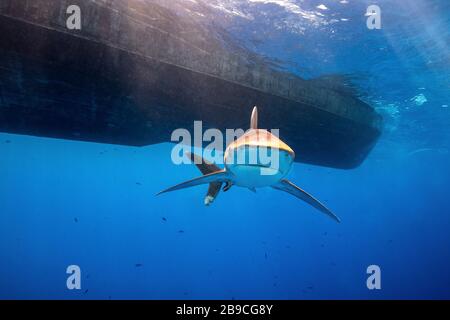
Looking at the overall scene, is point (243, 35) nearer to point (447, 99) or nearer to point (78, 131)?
point (78, 131)

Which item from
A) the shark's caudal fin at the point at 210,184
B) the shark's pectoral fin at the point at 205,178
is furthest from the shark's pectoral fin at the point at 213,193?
the shark's pectoral fin at the point at 205,178

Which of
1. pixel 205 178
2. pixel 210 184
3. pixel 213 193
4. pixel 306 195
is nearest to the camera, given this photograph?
pixel 205 178

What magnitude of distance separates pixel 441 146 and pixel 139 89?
37039mm

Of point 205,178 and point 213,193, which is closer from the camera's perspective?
point 205,178

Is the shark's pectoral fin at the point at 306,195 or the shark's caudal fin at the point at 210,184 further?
the shark's caudal fin at the point at 210,184

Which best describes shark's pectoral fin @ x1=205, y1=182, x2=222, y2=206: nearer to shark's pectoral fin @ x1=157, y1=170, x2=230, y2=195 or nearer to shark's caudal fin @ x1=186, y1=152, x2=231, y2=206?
shark's caudal fin @ x1=186, y1=152, x2=231, y2=206

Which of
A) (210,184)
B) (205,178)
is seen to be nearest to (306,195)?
(205,178)

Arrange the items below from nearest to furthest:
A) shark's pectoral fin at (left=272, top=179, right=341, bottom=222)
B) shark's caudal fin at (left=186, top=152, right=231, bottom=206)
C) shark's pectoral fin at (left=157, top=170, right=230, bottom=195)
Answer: shark's pectoral fin at (left=157, top=170, right=230, bottom=195) < shark's pectoral fin at (left=272, top=179, right=341, bottom=222) < shark's caudal fin at (left=186, top=152, right=231, bottom=206)

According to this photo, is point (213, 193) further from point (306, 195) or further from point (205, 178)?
point (306, 195)

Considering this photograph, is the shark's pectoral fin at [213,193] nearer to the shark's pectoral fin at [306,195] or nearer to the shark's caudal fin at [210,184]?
the shark's caudal fin at [210,184]

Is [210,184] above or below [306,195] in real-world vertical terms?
above

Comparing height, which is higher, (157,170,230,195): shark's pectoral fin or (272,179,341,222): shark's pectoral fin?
(157,170,230,195): shark's pectoral fin

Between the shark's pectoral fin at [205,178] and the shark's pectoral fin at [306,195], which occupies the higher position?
the shark's pectoral fin at [205,178]

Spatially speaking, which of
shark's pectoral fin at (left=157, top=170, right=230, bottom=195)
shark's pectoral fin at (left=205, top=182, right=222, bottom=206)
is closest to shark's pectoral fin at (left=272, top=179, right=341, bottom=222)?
shark's pectoral fin at (left=157, top=170, right=230, bottom=195)
